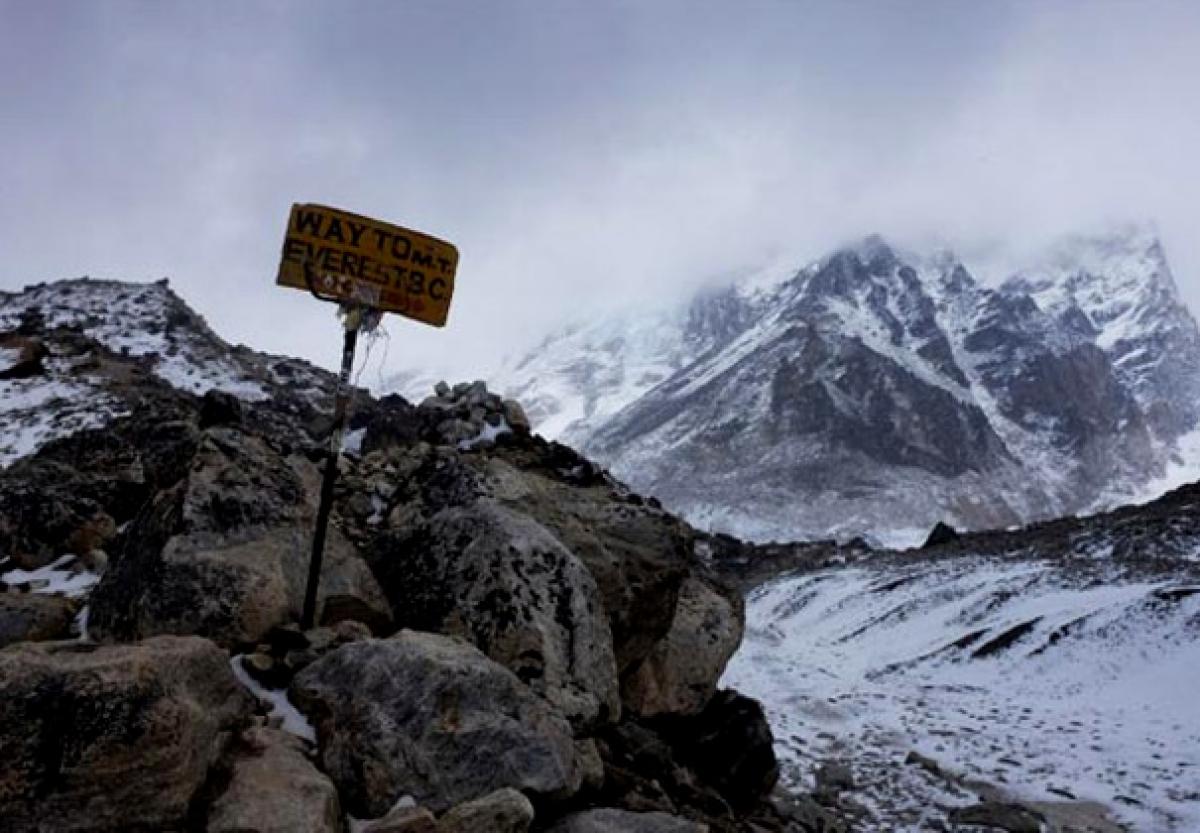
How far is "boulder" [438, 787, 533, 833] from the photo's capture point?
4895 mm

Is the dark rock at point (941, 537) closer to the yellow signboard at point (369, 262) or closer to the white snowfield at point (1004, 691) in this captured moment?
the white snowfield at point (1004, 691)

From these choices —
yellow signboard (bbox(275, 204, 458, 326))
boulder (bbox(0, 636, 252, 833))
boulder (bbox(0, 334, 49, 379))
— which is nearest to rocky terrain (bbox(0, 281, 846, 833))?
boulder (bbox(0, 636, 252, 833))

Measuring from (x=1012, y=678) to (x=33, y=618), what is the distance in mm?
22672

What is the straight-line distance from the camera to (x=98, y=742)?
14.2ft

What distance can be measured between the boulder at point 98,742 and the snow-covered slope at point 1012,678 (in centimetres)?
889

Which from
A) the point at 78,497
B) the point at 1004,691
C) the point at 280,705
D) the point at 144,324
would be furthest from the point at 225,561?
the point at 144,324

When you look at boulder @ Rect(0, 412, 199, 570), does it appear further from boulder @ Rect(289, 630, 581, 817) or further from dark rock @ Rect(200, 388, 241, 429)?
boulder @ Rect(289, 630, 581, 817)

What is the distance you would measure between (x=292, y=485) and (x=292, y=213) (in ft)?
7.78

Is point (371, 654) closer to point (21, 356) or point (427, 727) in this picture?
point (427, 727)

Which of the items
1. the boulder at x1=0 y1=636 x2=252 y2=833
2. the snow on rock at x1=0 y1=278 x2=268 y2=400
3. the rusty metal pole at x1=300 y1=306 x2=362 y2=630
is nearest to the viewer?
the boulder at x1=0 y1=636 x2=252 y2=833

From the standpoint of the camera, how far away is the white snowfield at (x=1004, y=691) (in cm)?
1276

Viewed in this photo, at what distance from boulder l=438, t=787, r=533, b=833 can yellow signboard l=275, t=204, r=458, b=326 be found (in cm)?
386

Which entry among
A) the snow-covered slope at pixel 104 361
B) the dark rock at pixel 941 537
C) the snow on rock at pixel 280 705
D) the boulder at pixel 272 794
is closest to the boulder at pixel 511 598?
the snow on rock at pixel 280 705

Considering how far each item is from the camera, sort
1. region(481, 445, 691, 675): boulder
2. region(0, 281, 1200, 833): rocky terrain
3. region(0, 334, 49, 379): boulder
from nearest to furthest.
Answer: region(0, 281, 1200, 833): rocky terrain < region(481, 445, 691, 675): boulder < region(0, 334, 49, 379): boulder
